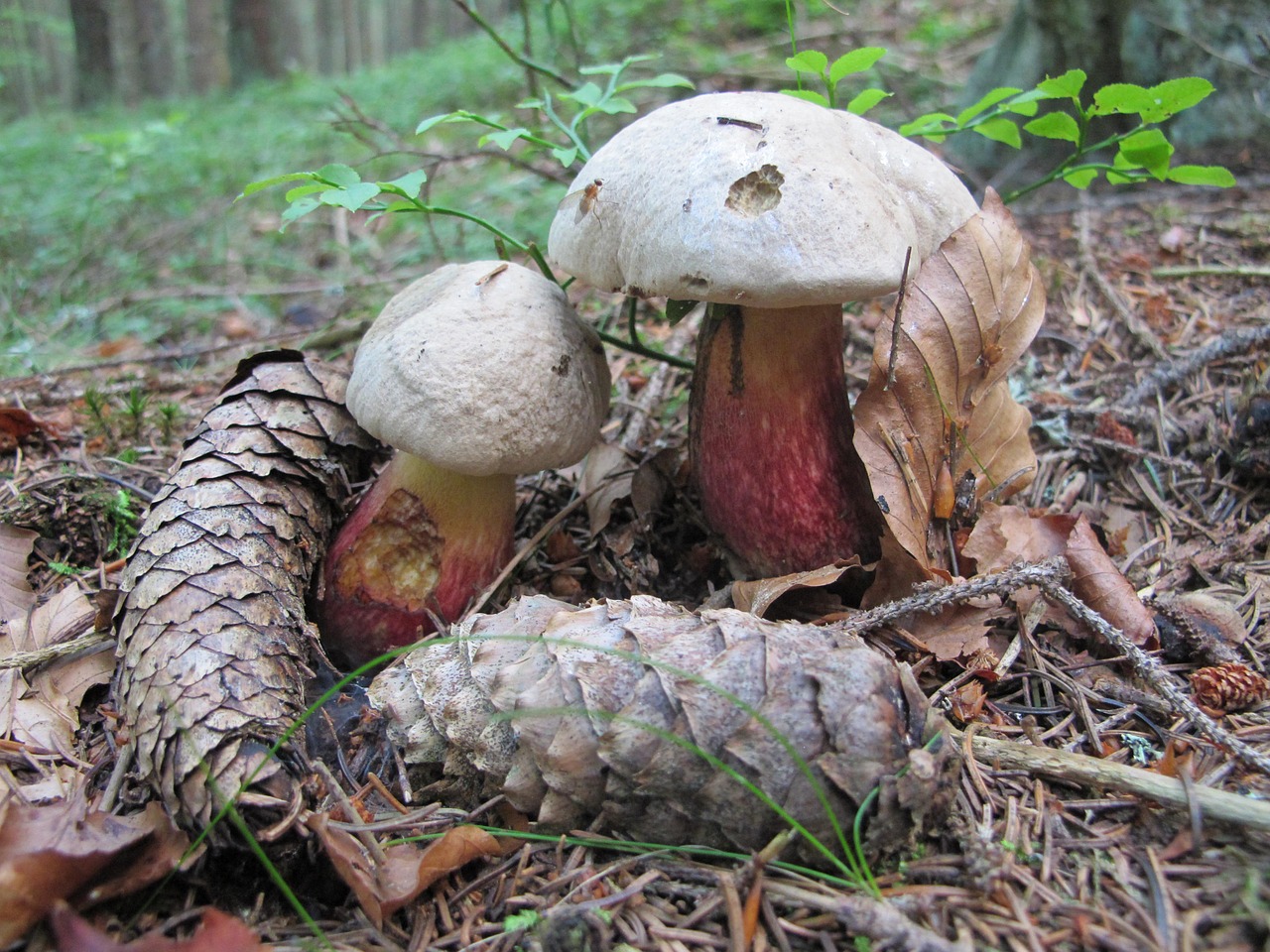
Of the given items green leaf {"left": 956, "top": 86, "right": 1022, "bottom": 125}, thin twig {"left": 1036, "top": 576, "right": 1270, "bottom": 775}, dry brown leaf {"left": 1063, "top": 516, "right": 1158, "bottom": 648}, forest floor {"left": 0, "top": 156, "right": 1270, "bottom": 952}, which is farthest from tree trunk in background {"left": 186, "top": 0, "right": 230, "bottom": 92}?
thin twig {"left": 1036, "top": 576, "right": 1270, "bottom": 775}

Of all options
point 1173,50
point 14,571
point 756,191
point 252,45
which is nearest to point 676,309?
point 756,191

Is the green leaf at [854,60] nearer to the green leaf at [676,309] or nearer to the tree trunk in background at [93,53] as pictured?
the green leaf at [676,309]

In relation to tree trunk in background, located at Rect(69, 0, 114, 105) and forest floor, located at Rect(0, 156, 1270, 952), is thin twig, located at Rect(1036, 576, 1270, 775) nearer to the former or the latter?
forest floor, located at Rect(0, 156, 1270, 952)

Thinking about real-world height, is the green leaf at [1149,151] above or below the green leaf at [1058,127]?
below

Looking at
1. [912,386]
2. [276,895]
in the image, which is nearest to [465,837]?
[276,895]

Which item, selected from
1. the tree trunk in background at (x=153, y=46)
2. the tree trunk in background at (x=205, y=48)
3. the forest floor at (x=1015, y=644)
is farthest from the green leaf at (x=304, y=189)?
the tree trunk in background at (x=153, y=46)

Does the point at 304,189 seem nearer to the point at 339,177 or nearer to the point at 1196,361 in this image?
the point at 339,177
